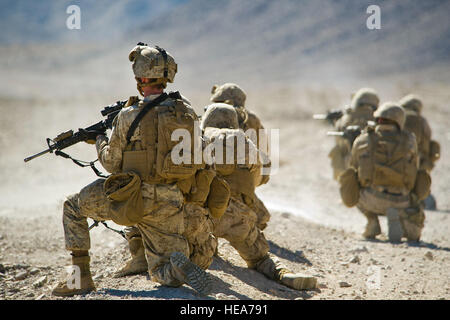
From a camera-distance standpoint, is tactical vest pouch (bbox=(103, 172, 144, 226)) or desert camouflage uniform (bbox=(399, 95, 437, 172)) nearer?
tactical vest pouch (bbox=(103, 172, 144, 226))

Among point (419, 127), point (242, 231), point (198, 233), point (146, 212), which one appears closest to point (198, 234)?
point (198, 233)

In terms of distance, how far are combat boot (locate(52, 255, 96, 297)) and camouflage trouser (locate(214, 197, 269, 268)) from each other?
4.34 feet

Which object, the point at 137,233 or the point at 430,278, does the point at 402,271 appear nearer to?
the point at 430,278

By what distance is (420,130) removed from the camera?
1123 cm

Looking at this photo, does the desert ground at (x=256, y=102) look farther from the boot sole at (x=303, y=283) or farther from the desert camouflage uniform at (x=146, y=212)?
the desert camouflage uniform at (x=146, y=212)

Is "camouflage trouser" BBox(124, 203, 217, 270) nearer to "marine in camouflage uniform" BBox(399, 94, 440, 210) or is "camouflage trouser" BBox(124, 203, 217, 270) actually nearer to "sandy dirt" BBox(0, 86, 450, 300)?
"sandy dirt" BBox(0, 86, 450, 300)

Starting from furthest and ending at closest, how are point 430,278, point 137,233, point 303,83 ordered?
point 303,83, point 430,278, point 137,233

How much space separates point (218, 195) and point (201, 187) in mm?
214

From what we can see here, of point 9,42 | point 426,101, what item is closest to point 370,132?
point 426,101

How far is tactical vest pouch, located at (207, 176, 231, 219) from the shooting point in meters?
5.87

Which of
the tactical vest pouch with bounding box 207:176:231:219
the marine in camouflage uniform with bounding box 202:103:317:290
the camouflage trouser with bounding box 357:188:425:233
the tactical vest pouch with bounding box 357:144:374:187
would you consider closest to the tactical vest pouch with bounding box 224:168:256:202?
the marine in camouflage uniform with bounding box 202:103:317:290

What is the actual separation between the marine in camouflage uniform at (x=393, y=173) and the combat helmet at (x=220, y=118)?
321cm
